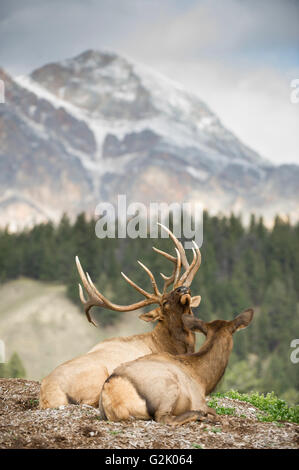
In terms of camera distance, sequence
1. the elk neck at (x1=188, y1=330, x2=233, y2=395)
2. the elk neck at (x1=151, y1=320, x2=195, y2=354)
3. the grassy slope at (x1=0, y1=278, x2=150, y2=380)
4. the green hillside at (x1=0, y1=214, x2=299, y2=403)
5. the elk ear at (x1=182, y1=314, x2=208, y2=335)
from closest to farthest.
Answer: the elk neck at (x1=188, y1=330, x2=233, y2=395) < the elk ear at (x1=182, y1=314, x2=208, y2=335) < the elk neck at (x1=151, y1=320, x2=195, y2=354) < the grassy slope at (x1=0, y1=278, x2=150, y2=380) < the green hillside at (x1=0, y1=214, x2=299, y2=403)

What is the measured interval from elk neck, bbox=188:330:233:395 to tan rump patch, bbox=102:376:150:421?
983mm

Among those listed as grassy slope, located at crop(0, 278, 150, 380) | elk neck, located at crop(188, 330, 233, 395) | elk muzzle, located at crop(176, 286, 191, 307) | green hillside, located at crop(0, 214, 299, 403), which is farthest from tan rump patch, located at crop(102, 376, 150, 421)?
grassy slope, located at crop(0, 278, 150, 380)

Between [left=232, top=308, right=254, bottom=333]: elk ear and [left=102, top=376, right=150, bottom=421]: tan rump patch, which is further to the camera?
[left=232, top=308, right=254, bottom=333]: elk ear

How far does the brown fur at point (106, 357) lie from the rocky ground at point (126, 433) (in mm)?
461

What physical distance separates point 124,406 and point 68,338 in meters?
67.5

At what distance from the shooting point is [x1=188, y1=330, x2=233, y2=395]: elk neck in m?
7.16

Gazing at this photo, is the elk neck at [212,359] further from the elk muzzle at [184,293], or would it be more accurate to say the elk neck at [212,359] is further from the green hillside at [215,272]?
the green hillside at [215,272]

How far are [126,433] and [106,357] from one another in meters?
2.60

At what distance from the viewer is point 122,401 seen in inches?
254

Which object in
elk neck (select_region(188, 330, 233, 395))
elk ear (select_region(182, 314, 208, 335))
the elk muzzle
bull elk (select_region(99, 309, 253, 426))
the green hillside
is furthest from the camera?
the green hillside

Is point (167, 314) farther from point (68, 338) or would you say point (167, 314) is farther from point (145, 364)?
point (68, 338)

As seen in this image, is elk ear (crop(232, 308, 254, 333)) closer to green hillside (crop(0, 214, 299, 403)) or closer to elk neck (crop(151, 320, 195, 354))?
elk neck (crop(151, 320, 195, 354))

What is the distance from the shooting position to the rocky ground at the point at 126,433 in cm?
571
